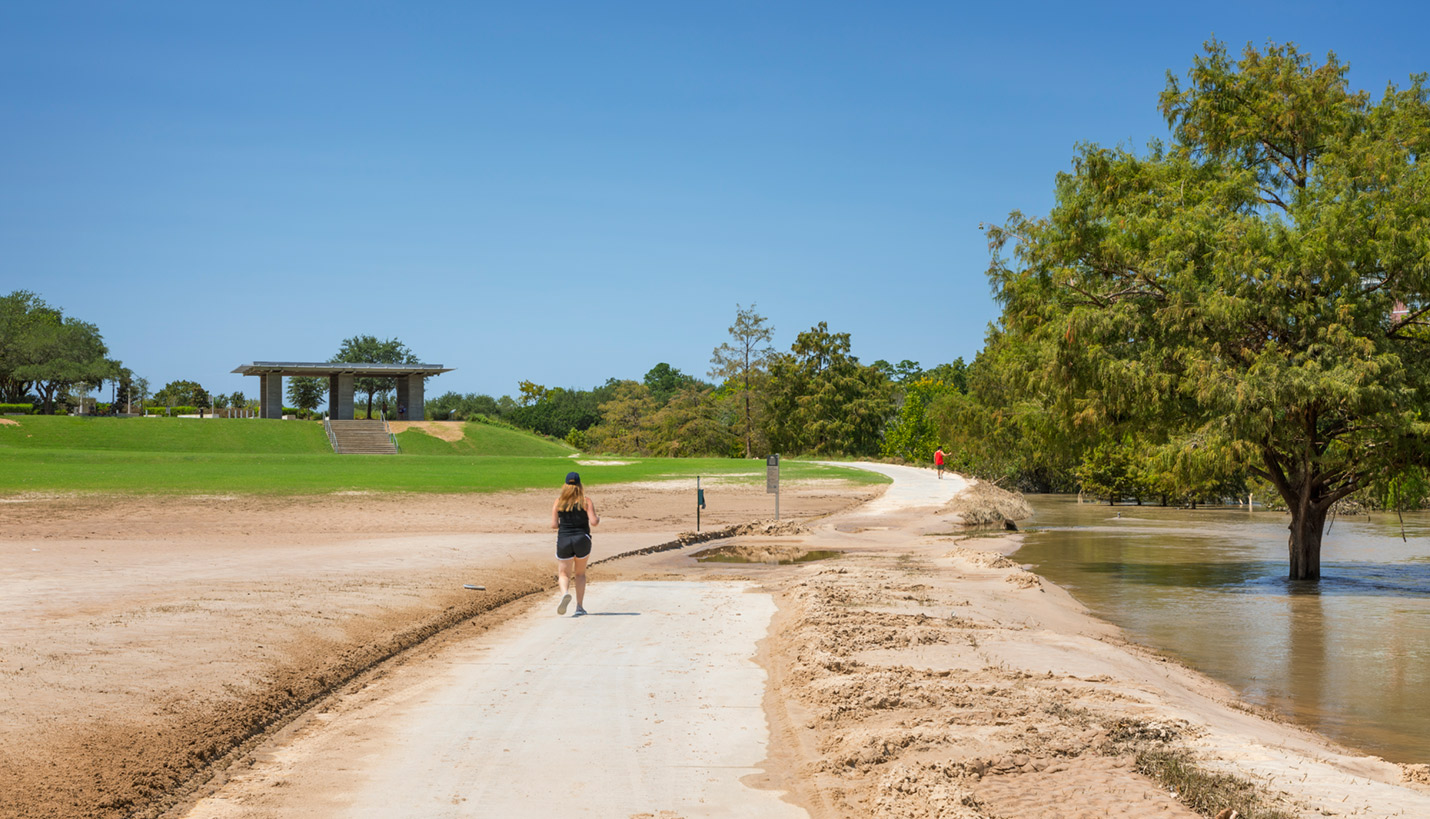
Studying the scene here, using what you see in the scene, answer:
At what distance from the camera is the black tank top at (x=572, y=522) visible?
12078 millimetres

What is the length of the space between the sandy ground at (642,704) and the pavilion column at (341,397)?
62826 mm

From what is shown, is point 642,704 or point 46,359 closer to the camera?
point 642,704

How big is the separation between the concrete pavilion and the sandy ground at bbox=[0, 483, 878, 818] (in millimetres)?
50946

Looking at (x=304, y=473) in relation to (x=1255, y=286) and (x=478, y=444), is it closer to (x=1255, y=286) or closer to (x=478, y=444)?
(x=478, y=444)

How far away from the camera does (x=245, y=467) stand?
42188 mm

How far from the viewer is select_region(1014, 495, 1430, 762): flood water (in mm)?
9344

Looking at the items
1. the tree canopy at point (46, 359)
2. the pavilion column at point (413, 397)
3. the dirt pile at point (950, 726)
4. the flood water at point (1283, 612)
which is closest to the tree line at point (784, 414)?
the pavilion column at point (413, 397)

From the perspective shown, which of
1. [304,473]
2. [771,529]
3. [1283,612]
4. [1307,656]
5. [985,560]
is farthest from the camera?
[304,473]

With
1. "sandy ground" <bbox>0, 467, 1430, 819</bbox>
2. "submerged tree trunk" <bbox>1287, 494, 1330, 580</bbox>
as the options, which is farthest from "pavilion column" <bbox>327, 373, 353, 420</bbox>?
"submerged tree trunk" <bbox>1287, 494, 1330, 580</bbox>

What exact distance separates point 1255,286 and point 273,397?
7391 centimetres

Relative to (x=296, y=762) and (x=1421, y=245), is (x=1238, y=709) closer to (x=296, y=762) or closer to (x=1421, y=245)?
(x=296, y=762)

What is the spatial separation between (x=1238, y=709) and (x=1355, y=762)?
6.87ft

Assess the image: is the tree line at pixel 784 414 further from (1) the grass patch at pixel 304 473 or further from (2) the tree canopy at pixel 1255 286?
(2) the tree canopy at pixel 1255 286

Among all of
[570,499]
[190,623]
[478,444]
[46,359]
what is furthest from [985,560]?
[46,359]
